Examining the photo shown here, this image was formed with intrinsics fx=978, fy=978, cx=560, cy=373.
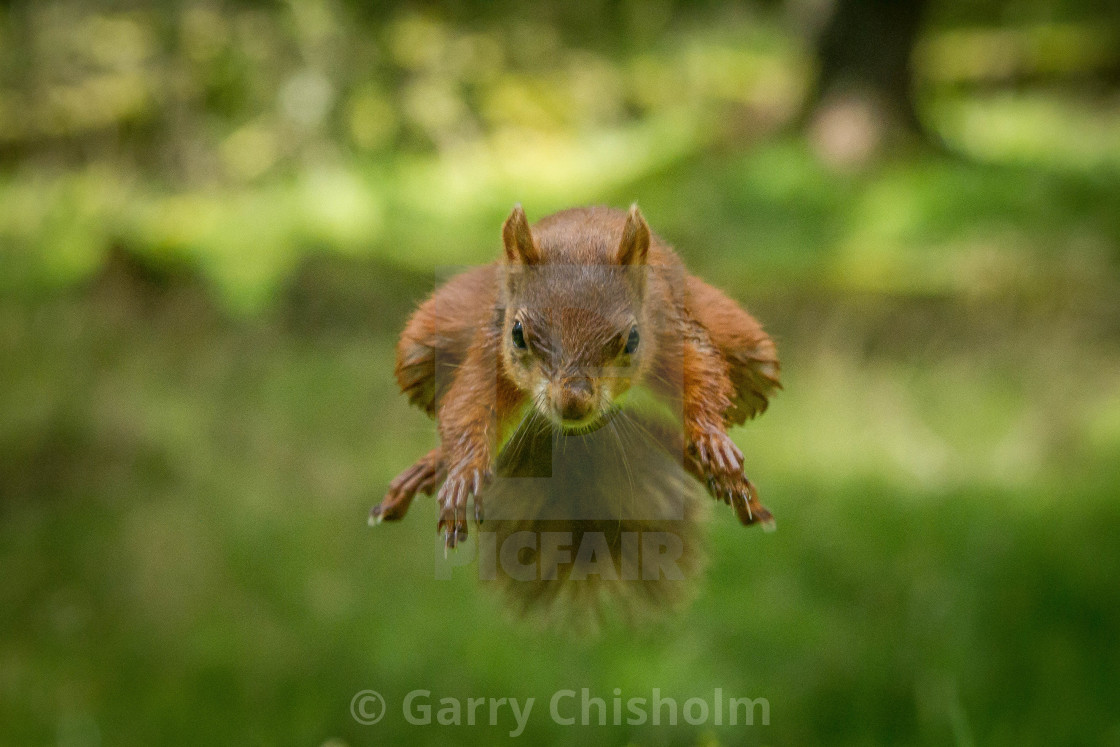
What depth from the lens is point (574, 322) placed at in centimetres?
67

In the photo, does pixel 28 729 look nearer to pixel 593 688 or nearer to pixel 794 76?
pixel 593 688

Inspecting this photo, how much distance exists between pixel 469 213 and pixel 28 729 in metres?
2.29

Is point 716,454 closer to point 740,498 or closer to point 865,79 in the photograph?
point 740,498

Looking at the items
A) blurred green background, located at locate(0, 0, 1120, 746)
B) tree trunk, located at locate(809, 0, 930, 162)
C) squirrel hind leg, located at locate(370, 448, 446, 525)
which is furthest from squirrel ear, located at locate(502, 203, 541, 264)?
tree trunk, located at locate(809, 0, 930, 162)

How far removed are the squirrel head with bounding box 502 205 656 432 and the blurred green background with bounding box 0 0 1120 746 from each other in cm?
97

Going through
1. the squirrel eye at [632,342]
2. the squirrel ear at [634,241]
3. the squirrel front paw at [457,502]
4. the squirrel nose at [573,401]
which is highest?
the squirrel ear at [634,241]
